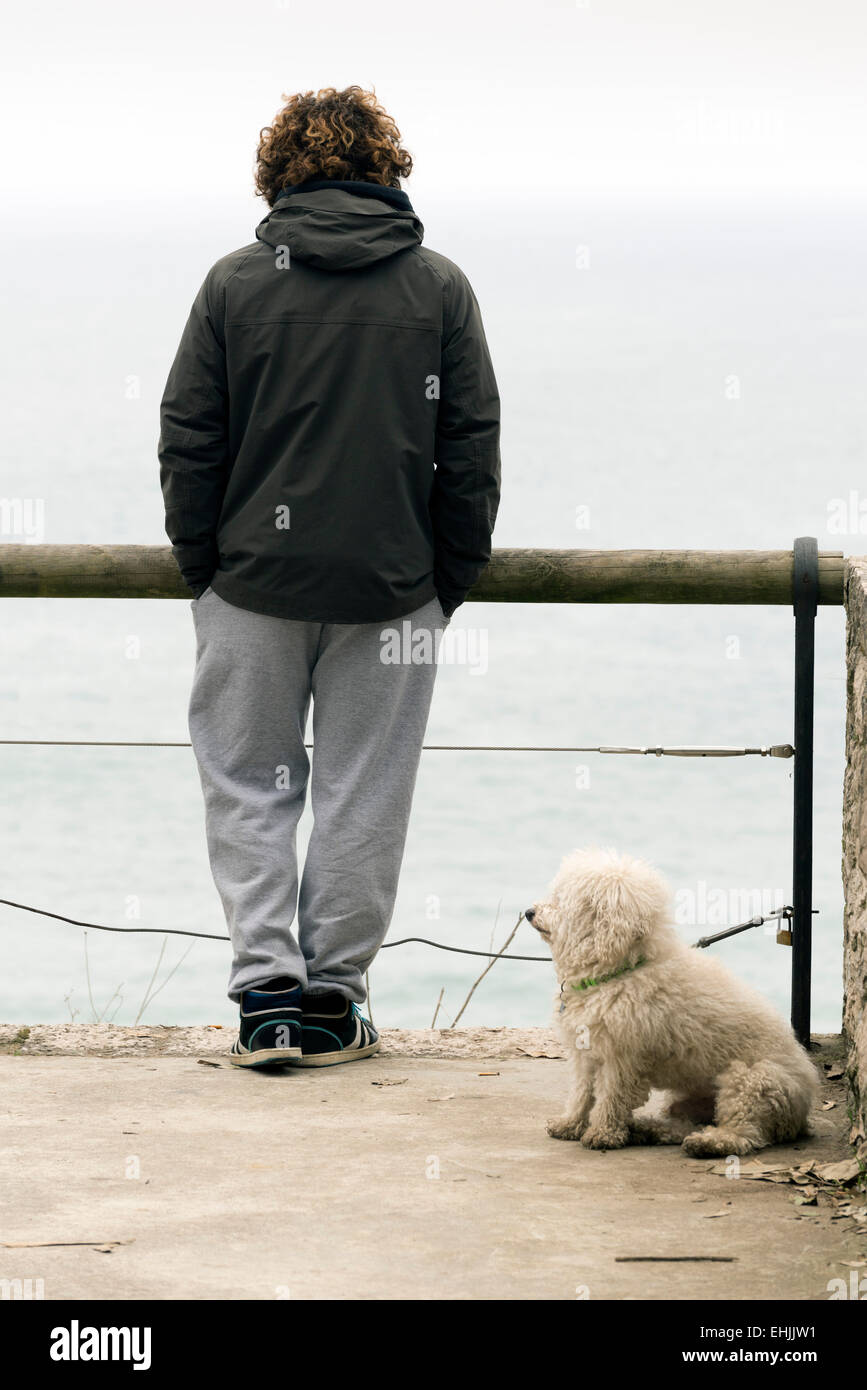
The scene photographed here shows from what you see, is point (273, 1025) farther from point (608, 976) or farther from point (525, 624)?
point (525, 624)

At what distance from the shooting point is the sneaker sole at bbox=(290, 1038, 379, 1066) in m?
3.48

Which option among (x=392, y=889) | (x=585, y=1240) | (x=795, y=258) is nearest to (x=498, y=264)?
(x=795, y=258)

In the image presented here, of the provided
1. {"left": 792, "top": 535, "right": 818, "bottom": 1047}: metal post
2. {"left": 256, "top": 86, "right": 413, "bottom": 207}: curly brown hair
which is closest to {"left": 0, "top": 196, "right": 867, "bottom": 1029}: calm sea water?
{"left": 792, "top": 535, "right": 818, "bottom": 1047}: metal post

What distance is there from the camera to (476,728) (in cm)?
1217

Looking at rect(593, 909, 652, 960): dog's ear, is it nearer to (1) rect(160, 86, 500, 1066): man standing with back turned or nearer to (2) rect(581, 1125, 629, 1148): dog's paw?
(2) rect(581, 1125, 629, 1148): dog's paw

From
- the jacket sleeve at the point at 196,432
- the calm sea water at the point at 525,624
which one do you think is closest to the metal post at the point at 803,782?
the calm sea water at the point at 525,624

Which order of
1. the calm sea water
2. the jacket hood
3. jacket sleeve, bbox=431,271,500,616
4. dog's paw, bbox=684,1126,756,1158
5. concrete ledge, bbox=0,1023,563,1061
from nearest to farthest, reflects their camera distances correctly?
dog's paw, bbox=684,1126,756,1158, the jacket hood, jacket sleeve, bbox=431,271,500,616, concrete ledge, bbox=0,1023,563,1061, the calm sea water

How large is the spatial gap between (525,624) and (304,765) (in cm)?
1106

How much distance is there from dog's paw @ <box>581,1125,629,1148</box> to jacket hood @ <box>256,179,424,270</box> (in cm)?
185

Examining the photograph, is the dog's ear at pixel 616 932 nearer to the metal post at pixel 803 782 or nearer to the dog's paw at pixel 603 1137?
the dog's paw at pixel 603 1137

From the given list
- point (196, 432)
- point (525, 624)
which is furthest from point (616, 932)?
point (525, 624)

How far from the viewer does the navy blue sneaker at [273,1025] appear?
11.1ft

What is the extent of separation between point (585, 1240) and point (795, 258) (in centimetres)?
1850

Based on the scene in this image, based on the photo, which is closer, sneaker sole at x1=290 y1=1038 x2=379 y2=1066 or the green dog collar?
the green dog collar
